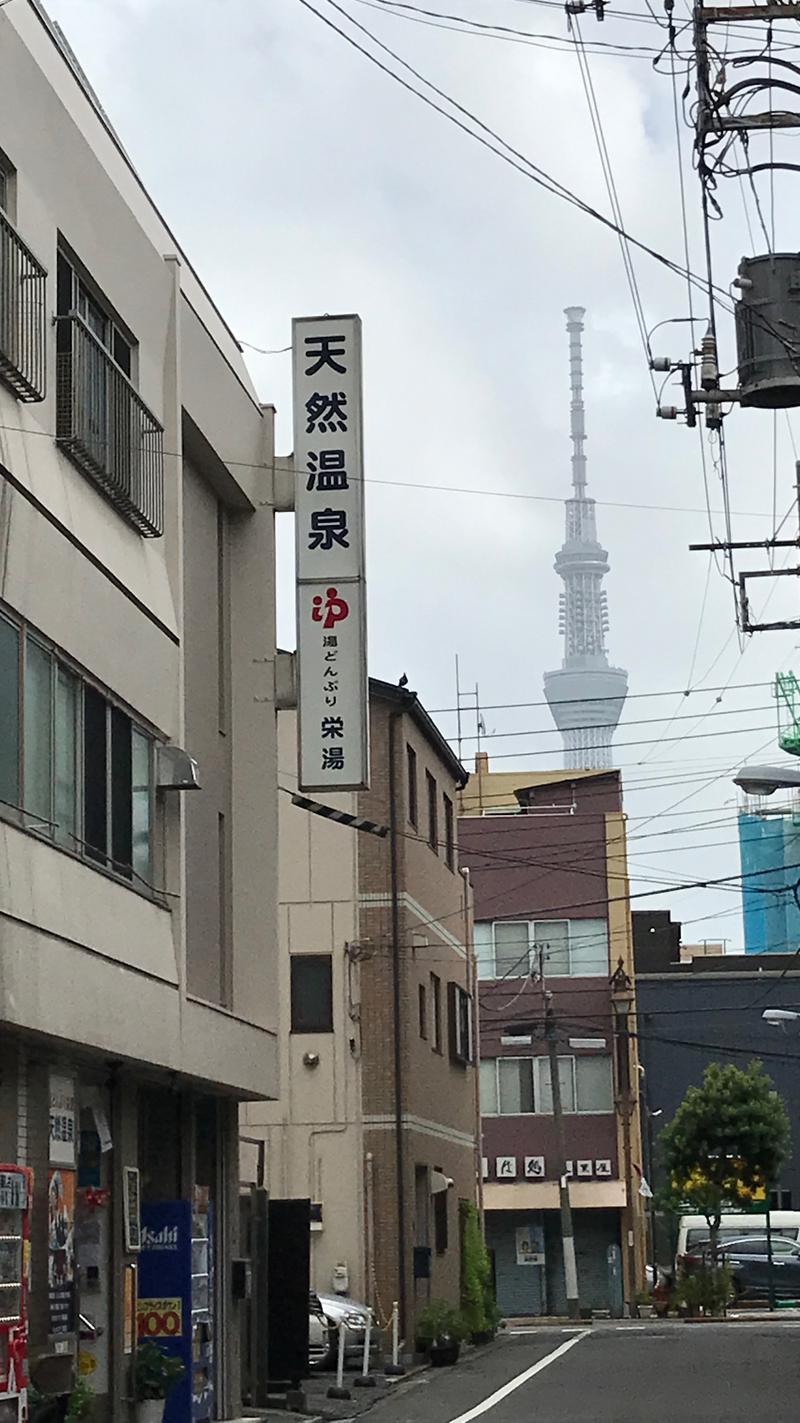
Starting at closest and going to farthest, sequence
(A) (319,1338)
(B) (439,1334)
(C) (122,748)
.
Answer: (C) (122,748) → (A) (319,1338) → (B) (439,1334)

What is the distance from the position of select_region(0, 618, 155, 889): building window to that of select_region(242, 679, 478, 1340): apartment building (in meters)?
14.7

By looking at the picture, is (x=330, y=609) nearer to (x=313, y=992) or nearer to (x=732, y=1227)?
(x=313, y=992)

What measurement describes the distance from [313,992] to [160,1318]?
14788 mm

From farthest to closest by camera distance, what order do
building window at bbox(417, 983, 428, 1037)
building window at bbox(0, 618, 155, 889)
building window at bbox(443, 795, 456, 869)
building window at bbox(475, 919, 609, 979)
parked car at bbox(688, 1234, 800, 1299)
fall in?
building window at bbox(475, 919, 609, 979), parked car at bbox(688, 1234, 800, 1299), building window at bbox(443, 795, 456, 869), building window at bbox(417, 983, 428, 1037), building window at bbox(0, 618, 155, 889)

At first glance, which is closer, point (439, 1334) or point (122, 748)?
point (122, 748)

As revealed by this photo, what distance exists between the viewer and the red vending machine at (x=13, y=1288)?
1366cm

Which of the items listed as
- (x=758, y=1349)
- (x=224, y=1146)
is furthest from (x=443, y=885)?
(x=224, y=1146)

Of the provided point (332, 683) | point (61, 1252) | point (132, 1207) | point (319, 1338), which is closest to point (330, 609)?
point (332, 683)

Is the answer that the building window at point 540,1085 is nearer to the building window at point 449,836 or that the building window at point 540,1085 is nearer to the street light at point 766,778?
the building window at point 449,836

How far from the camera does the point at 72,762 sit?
17047mm

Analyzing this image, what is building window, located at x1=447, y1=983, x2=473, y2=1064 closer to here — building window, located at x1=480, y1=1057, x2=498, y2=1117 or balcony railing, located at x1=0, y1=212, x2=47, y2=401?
building window, located at x1=480, y1=1057, x2=498, y2=1117

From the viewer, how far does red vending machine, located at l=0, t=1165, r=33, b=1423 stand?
13.7 meters

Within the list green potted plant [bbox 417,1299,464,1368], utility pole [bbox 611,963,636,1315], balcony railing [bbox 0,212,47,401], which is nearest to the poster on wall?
utility pole [bbox 611,963,636,1315]

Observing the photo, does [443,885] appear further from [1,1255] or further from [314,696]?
[1,1255]
